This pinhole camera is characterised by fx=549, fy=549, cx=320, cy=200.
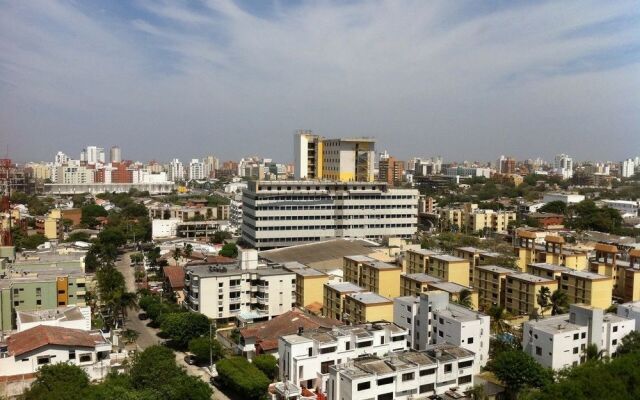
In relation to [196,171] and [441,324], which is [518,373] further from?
[196,171]

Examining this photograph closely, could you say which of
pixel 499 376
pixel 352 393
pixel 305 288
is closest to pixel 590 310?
pixel 499 376

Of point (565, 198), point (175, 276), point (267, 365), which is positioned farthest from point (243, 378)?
point (565, 198)

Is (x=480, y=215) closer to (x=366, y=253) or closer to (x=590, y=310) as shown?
(x=366, y=253)

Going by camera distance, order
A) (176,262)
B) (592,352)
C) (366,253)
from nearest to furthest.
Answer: (592,352), (366,253), (176,262)

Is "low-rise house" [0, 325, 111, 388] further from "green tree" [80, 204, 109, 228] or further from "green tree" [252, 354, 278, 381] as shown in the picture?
"green tree" [80, 204, 109, 228]

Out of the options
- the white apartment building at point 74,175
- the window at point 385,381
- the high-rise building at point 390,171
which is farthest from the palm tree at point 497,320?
the white apartment building at point 74,175

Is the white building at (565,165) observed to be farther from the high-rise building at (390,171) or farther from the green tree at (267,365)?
the green tree at (267,365)
